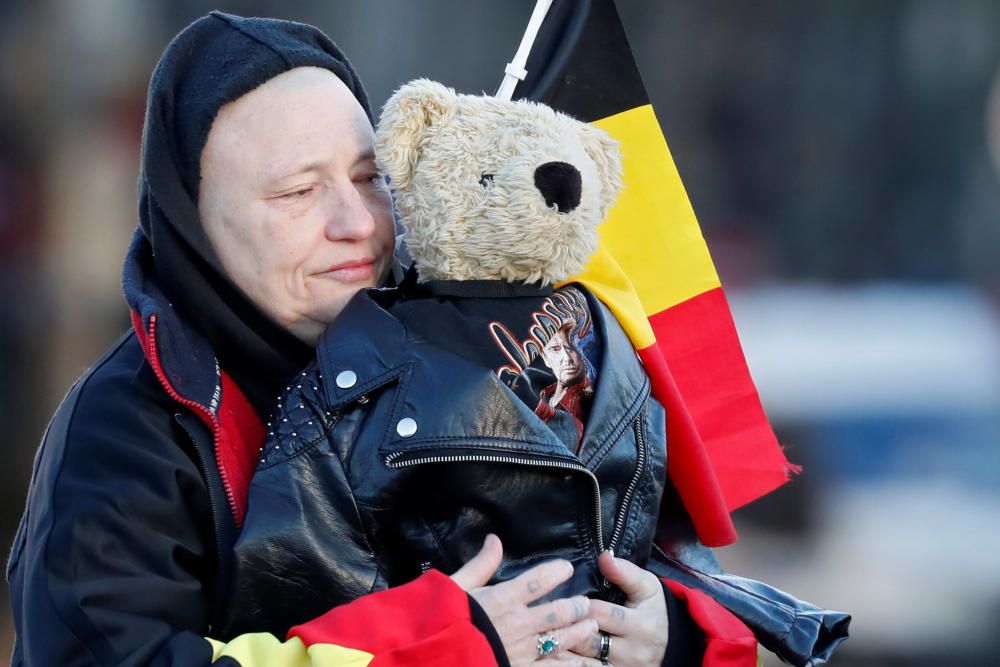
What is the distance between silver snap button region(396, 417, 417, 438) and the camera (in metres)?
1.82

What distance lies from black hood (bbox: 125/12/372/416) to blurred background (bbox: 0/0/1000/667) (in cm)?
378

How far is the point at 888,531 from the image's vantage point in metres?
5.81

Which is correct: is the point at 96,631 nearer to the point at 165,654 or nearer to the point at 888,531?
the point at 165,654

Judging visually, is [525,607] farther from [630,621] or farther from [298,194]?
[298,194]

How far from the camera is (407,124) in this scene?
1999 millimetres

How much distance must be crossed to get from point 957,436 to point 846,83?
3.10 meters

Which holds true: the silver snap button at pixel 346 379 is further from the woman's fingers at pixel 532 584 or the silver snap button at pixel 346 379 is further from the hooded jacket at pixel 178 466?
the woman's fingers at pixel 532 584

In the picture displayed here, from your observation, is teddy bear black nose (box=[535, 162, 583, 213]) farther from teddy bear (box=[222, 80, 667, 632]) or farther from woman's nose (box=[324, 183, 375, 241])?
woman's nose (box=[324, 183, 375, 241])

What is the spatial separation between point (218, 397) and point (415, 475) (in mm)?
365

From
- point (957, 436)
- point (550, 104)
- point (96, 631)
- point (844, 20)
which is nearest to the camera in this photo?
point (96, 631)

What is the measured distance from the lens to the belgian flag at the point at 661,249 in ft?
8.33

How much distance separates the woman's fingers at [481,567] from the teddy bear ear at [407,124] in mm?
603

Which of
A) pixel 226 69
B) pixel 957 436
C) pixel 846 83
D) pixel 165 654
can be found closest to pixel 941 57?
pixel 846 83

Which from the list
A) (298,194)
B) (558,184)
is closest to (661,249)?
(558,184)
